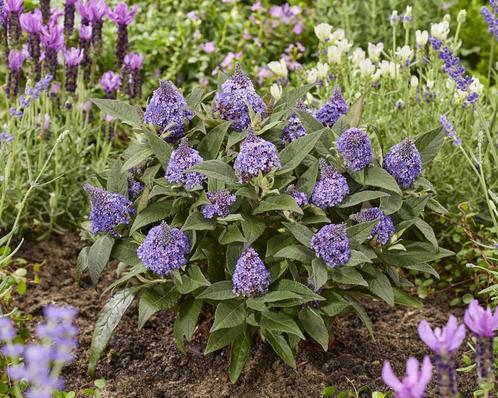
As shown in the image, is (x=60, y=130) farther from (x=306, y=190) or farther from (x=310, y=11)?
(x=310, y=11)

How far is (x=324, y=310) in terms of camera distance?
8.50 feet

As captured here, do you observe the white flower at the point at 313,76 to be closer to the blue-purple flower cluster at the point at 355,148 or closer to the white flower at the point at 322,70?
the white flower at the point at 322,70

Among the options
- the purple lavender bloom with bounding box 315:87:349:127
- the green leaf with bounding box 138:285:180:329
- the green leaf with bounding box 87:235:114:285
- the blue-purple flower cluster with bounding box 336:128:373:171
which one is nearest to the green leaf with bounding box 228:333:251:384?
the green leaf with bounding box 138:285:180:329

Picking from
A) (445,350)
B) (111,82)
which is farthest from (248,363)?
(111,82)

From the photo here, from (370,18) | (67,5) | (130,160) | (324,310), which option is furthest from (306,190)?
(370,18)

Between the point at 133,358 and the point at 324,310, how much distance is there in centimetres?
83

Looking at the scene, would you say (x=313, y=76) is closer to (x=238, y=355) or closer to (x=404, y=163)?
(x=404, y=163)

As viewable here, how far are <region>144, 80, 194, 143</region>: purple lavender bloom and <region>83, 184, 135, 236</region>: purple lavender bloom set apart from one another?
0.26 meters

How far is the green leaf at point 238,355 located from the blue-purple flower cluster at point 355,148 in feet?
2.11

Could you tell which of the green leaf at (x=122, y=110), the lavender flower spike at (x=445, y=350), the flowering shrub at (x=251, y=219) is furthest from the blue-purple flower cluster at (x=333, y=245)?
the lavender flower spike at (x=445, y=350)

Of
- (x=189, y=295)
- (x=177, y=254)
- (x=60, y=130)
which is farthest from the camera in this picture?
(x=60, y=130)

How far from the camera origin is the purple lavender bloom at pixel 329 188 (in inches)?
97.7

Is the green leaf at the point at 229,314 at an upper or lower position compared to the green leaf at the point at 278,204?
lower

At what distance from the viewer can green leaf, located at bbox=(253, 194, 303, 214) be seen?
235 centimetres
